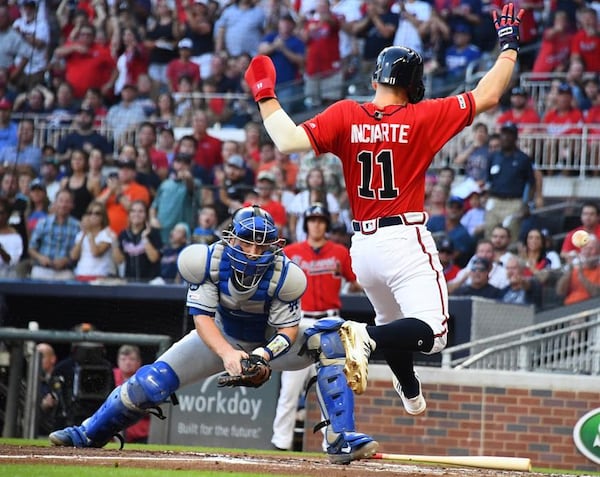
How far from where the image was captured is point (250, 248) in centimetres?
676

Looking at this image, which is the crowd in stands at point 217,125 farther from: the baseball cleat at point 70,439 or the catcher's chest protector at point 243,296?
the baseball cleat at point 70,439

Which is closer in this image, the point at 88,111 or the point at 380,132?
the point at 380,132

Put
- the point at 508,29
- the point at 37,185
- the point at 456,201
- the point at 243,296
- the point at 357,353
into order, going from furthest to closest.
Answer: the point at 37,185 < the point at 456,201 < the point at 243,296 < the point at 508,29 < the point at 357,353

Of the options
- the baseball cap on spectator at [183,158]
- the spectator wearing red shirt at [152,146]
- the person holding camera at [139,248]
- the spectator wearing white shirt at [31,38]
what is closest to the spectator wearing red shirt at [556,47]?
the baseball cap on spectator at [183,158]

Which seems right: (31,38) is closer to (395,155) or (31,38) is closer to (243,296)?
(243,296)

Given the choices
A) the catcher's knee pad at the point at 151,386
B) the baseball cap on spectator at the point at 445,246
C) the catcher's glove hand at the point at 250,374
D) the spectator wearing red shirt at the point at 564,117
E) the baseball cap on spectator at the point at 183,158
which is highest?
the spectator wearing red shirt at the point at 564,117

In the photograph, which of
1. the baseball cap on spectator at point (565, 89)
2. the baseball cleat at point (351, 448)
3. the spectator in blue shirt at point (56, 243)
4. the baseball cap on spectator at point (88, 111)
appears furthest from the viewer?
the baseball cap on spectator at point (88, 111)

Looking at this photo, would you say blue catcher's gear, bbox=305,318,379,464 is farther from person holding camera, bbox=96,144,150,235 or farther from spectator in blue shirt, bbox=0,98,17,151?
spectator in blue shirt, bbox=0,98,17,151

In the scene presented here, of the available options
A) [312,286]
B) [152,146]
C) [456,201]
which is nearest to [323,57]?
[152,146]

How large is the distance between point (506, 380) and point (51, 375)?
399 cm

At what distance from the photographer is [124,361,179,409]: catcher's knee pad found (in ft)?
22.8

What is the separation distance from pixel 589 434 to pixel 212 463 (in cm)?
412

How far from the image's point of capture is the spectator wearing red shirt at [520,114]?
1421 centimetres

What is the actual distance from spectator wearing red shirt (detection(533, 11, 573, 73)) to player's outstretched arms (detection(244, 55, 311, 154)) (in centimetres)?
924
